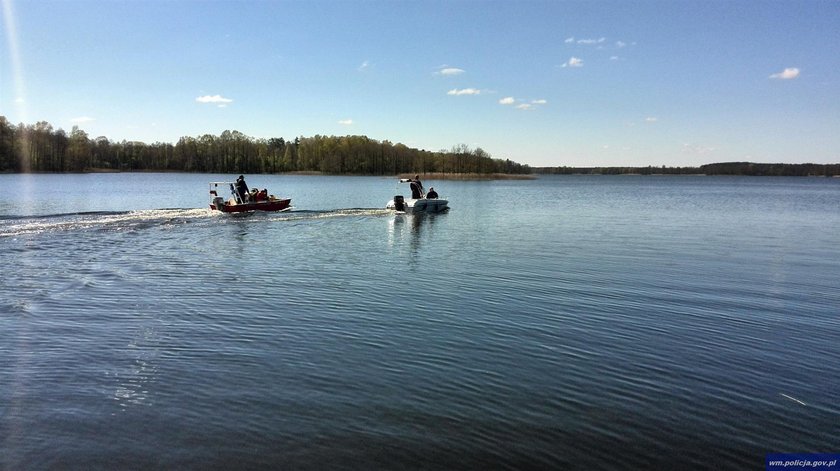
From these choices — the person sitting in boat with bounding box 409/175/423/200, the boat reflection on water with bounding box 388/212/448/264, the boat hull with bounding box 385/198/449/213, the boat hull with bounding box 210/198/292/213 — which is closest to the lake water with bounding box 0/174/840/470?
the boat reflection on water with bounding box 388/212/448/264

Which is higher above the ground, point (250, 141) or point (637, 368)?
point (250, 141)

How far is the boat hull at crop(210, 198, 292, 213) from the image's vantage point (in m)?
33.1

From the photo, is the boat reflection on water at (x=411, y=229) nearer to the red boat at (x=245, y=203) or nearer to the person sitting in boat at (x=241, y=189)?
the red boat at (x=245, y=203)

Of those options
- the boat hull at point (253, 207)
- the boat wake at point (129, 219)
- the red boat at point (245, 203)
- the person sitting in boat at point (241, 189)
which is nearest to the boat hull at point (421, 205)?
the boat wake at point (129, 219)

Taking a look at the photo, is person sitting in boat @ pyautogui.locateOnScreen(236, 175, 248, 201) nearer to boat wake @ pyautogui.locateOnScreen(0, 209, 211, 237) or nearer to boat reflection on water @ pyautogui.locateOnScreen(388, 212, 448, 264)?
boat wake @ pyautogui.locateOnScreen(0, 209, 211, 237)

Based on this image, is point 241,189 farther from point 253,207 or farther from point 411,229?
point 411,229

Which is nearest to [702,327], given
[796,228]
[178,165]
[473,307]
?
[473,307]

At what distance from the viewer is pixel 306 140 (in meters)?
179

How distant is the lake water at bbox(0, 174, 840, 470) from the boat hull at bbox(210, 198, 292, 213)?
14405mm

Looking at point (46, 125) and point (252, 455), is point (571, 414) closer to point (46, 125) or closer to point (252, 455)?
point (252, 455)

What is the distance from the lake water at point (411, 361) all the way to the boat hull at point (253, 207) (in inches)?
567

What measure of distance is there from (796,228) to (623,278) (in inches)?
858

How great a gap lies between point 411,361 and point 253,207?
27.7 m

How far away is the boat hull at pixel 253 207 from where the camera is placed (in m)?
33.1
